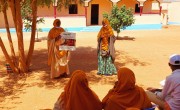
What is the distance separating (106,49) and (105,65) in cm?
55

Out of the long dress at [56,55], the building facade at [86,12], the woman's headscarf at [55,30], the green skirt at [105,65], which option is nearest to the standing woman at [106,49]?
the green skirt at [105,65]

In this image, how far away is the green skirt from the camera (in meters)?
8.45

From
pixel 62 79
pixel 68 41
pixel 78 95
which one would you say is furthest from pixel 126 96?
pixel 62 79

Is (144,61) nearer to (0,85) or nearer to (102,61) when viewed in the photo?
(102,61)

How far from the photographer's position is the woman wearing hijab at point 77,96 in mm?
3463

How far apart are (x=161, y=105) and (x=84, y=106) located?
1.23m

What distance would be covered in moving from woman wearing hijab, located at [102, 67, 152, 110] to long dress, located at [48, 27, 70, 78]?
4654mm

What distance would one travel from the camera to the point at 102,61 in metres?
8.48

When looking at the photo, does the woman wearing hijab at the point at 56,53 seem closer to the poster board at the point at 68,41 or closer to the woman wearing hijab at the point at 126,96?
the poster board at the point at 68,41

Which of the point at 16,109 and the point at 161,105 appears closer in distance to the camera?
the point at 161,105

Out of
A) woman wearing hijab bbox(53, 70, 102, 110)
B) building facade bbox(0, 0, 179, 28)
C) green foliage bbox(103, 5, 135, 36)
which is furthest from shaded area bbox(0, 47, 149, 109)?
building facade bbox(0, 0, 179, 28)

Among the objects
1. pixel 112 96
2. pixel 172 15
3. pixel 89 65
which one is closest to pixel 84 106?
pixel 112 96

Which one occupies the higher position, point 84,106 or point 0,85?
point 84,106

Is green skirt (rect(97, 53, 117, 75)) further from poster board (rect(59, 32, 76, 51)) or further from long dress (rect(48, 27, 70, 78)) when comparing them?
poster board (rect(59, 32, 76, 51))
